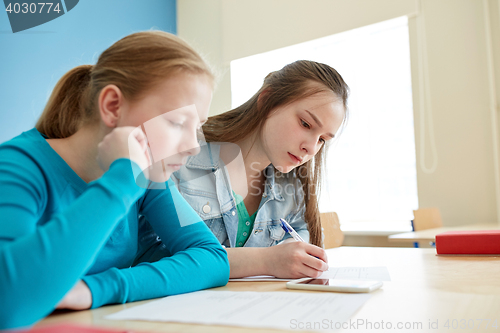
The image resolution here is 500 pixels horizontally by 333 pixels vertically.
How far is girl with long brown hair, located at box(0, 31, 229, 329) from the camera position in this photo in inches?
17.5

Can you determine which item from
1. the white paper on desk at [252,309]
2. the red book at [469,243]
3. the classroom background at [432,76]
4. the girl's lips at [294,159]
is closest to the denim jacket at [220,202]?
the girl's lips at [294,159]

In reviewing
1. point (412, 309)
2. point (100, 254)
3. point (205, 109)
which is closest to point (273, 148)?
point (205, 109)

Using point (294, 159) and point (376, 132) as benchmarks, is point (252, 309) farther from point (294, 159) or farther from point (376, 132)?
point (376, 132)

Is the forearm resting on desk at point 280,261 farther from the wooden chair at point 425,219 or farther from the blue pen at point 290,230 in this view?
the wooden chair at point 425,219

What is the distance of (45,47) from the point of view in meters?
3.07

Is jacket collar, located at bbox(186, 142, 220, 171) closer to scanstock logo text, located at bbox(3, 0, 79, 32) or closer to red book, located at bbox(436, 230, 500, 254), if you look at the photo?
red book, located at bbox(436, 230, 500, 254)

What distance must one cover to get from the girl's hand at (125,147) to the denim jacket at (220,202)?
483 millimetres

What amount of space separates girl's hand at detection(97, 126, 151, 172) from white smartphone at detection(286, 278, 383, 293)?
0.32 meters

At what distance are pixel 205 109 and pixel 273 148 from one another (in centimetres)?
57

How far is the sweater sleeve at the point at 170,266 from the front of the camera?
550 mm

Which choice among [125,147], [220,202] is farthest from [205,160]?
[125,147]

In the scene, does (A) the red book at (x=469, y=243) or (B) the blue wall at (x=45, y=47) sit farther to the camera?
(B) the blue wall at (x=45, y=47)

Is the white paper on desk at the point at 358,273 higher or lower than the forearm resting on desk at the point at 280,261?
lower

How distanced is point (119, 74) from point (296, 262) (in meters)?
0.48
